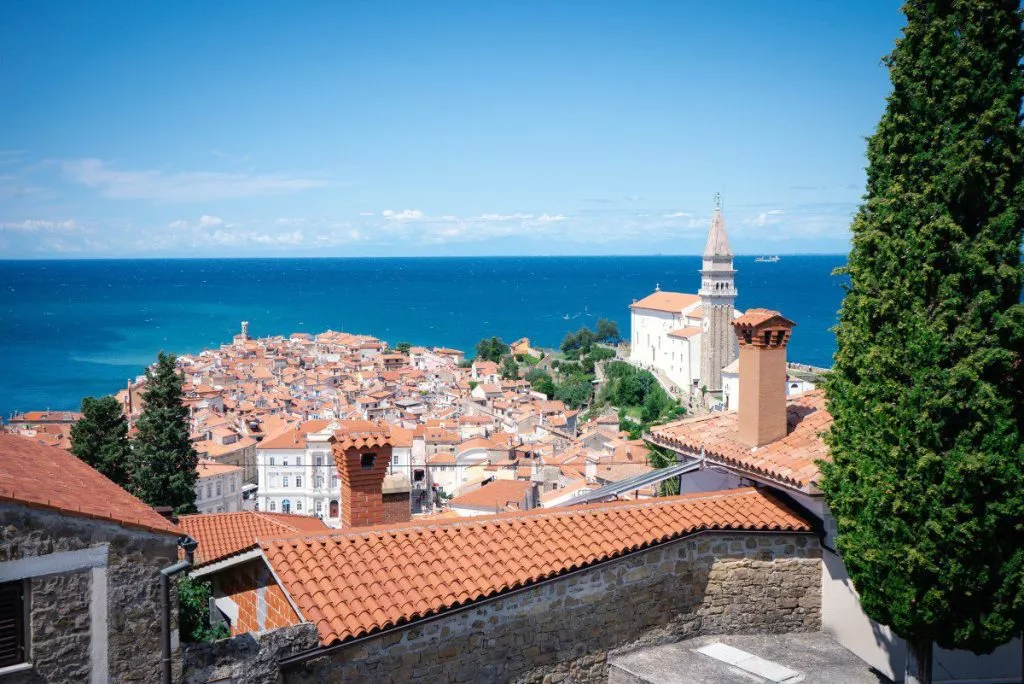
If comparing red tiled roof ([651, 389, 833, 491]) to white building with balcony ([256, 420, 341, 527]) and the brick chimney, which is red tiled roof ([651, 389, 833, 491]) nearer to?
the brick chimney

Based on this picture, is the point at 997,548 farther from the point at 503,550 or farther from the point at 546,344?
the point at 546,344

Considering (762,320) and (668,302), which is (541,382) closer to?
(668,302)

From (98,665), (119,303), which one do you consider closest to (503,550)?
(98,665)

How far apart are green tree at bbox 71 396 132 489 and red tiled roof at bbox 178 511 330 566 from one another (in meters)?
12.2

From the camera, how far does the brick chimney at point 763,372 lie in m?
8.28

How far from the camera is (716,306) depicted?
8419cm

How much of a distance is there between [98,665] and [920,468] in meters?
5.58

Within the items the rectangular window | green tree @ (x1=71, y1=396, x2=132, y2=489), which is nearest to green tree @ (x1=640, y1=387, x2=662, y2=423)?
green tree @ (x1=71, y1=396, x2=132, y2=489)

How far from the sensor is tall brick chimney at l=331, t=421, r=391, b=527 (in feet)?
26.9

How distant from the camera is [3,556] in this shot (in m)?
4.77

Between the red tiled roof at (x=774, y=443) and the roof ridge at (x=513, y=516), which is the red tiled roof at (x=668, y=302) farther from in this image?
the roof ridge at (x=513, y=516)

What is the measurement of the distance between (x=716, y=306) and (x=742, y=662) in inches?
3121

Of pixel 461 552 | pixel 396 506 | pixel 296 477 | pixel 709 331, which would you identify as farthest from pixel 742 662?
pixel 709 331

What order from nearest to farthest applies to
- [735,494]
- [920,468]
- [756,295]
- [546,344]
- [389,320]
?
[920,468]
[735,494]
[546,344]
[389,320]
[756,295]
